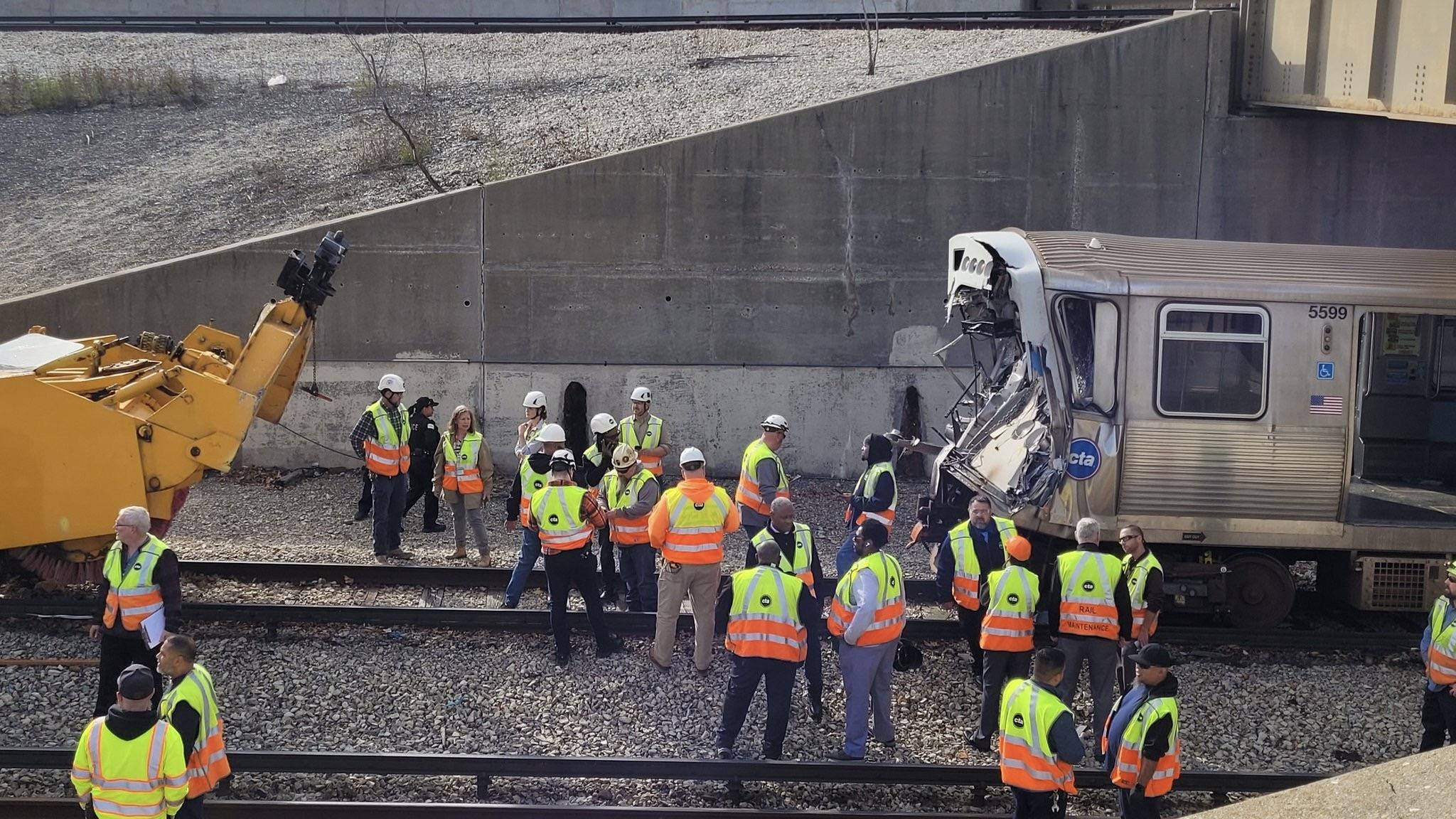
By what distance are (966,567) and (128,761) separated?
560cm

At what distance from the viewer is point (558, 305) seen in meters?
15.6

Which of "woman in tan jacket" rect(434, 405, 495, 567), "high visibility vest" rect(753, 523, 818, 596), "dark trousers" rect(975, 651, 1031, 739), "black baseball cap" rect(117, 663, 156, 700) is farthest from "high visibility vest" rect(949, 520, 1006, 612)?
"black baseball cap" rect(117, 663, 156, 700)

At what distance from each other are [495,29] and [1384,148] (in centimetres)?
1674

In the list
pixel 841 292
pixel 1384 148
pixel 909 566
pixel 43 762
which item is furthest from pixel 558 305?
pixel 1384 148

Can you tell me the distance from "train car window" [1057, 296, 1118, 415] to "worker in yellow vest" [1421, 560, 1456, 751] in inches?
113

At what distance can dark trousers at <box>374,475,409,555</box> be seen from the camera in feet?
38.2

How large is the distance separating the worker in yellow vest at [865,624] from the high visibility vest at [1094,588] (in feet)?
3.62

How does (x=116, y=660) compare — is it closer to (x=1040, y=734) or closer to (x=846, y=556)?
(x=846, y=556)

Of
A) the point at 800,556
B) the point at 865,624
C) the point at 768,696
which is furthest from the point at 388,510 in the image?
the point at 865,624

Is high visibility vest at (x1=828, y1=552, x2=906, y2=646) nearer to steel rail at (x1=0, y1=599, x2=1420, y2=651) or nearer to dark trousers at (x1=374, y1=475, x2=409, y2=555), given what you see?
steel rail at (x1=0, y1=599, x2=1420, y2=651)

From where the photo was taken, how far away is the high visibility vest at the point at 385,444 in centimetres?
1144

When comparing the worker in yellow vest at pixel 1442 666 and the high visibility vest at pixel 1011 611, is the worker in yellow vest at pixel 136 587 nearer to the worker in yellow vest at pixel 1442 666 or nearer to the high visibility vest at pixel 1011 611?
the high visibility vest at pixel 1011 611

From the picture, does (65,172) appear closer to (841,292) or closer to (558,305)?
(558,305)

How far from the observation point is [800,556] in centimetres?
824
